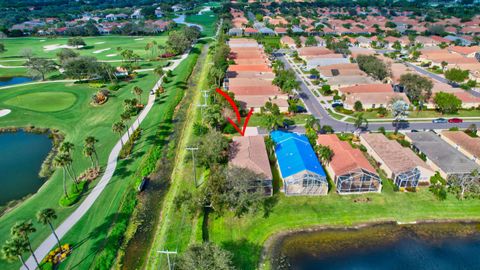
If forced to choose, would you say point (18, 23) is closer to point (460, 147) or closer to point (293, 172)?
point (293, 172)

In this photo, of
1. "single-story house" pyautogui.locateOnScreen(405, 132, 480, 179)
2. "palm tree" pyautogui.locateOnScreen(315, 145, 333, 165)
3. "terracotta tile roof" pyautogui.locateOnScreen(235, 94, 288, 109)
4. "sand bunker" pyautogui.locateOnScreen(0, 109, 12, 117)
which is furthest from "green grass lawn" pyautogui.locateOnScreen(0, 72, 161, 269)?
"single-story house" pyautogui.locateOnScreen(405, 132, 480, 179)

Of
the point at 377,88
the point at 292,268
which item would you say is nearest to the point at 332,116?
the point at 377,88

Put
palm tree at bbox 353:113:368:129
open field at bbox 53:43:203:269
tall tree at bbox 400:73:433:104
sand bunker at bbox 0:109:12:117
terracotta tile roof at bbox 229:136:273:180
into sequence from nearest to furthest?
open field at bbox 53:43:203:269 → terracotta tile roof at bbox 229:136:273:180 → palm tree at bbox 353:113:368:129 → sand bunker at bbox 0:109:12:117 → tall tree at bbox 400:73:433:104

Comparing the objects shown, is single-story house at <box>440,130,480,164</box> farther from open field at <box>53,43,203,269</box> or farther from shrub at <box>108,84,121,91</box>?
shrub at <box>108,84,121,91</box>

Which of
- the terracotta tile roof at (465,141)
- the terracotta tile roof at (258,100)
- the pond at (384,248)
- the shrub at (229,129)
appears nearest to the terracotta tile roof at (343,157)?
the pond at (384,248)

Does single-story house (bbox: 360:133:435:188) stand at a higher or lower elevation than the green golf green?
lower
